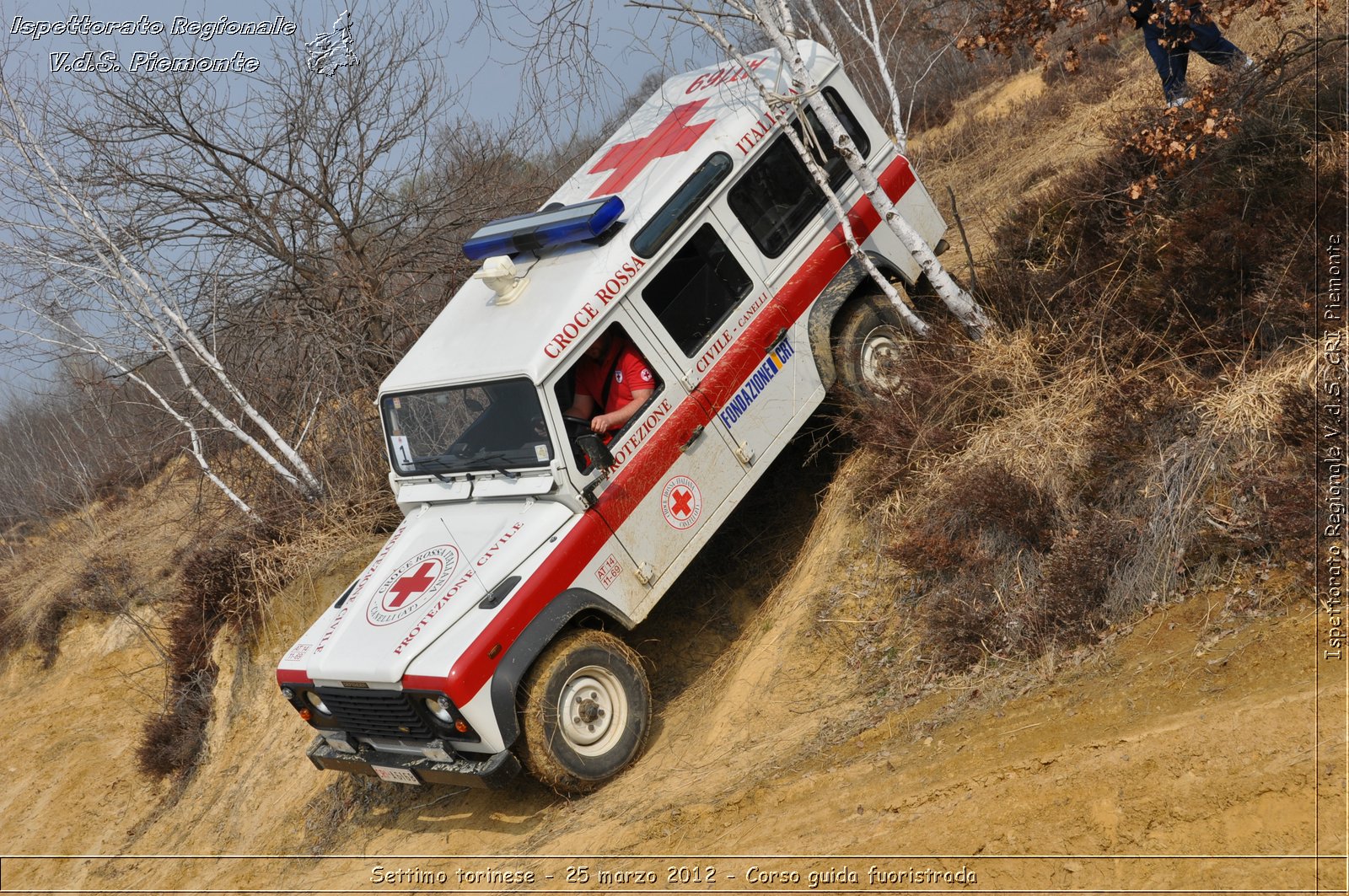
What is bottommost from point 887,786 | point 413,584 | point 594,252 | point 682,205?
point 887,786

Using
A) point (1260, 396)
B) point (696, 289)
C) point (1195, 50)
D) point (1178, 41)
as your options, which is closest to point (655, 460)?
point (696, 289)

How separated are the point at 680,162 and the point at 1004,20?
2146mm

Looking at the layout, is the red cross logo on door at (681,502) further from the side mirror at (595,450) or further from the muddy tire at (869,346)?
the muddy tire at (869,346)

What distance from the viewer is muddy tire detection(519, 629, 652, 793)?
6000 millimetres

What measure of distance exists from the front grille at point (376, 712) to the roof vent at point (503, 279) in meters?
2.52

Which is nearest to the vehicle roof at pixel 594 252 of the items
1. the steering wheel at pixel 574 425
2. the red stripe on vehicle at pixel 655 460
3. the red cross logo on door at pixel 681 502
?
the steering wheel at pixel 574 425

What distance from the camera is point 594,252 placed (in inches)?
266

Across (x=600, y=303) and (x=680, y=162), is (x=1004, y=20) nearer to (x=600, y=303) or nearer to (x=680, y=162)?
(x=680, y=162)

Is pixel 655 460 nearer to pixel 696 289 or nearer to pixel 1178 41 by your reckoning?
pixel 696 289

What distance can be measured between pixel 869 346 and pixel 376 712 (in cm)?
409

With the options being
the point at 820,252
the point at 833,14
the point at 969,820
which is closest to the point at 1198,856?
the point at 969,820

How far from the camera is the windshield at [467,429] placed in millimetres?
6387

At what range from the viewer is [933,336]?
7723mm

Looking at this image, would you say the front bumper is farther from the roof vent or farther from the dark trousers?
the dark trousers
